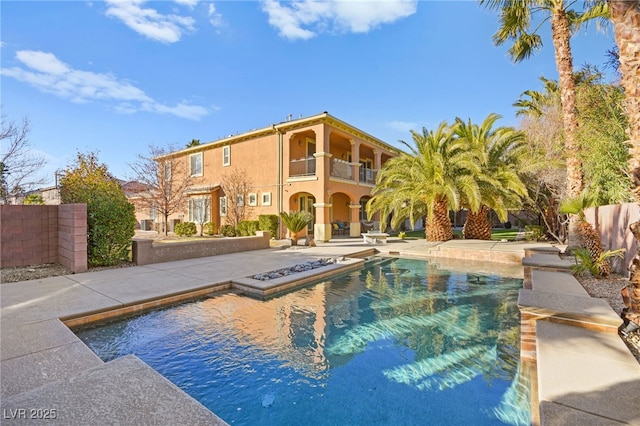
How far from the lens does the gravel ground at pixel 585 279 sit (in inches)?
228

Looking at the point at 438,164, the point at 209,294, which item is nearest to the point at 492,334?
the point at 209,294

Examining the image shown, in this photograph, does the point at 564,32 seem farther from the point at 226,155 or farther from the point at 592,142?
the point at 226,155

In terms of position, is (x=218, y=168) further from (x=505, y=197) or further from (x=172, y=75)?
(x=505, y=197)

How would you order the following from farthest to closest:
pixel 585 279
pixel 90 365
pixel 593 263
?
pixel 593 263
pixel 585 279
pixel 90 365

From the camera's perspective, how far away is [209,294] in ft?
23.5

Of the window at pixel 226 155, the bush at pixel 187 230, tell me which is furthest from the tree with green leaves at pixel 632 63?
the bush at pixel 187 230

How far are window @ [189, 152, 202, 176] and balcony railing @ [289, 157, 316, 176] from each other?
9.63 metres

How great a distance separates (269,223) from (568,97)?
51.5 ft

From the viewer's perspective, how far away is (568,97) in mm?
10648

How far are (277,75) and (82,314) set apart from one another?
1645 cm

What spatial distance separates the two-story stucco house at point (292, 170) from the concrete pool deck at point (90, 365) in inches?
435

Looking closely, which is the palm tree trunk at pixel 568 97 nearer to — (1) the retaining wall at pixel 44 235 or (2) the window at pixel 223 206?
(1) the retaining wall at pixel 44 235

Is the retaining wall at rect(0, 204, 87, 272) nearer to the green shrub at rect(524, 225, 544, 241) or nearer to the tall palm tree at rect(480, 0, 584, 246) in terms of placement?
the tall palm tree at rect(480, 0, 584, 246)

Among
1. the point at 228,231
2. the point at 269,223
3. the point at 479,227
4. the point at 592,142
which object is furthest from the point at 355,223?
the point at 592,142
